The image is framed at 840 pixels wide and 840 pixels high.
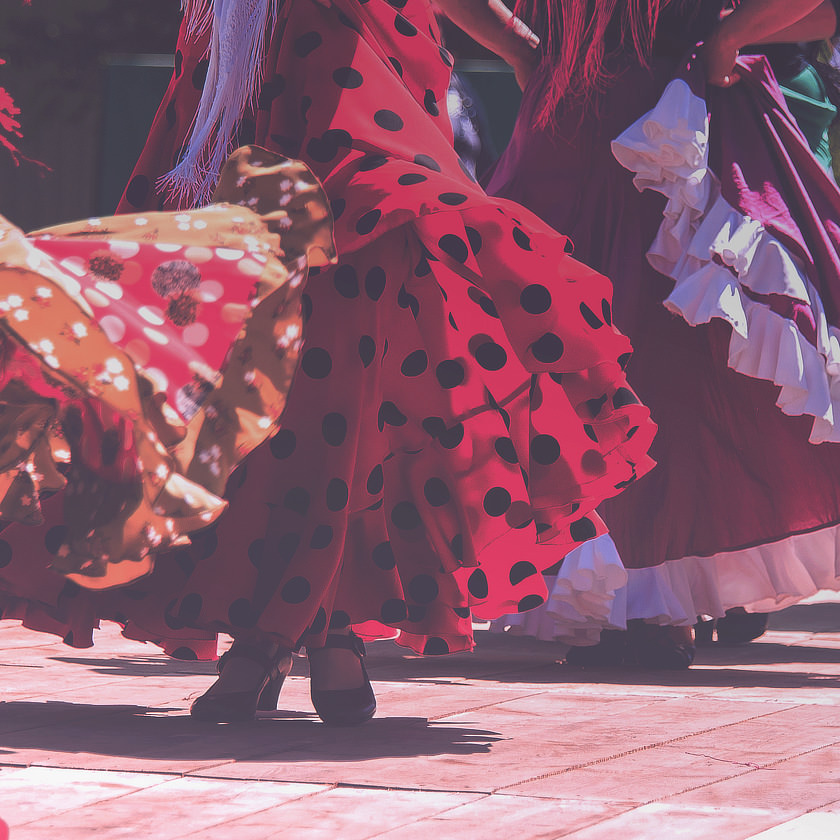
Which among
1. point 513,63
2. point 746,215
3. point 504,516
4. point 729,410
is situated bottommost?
point 504,516

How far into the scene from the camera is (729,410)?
357 cm

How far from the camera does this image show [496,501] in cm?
266

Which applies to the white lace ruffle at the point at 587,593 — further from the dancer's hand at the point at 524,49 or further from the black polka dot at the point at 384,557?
the dancer's hand at the point at 524,49

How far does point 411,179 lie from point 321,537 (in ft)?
2.07

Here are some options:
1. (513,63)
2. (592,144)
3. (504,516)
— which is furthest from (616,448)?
(513,63)

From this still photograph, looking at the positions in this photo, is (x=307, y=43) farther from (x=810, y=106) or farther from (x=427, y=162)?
(x=810, y=106)

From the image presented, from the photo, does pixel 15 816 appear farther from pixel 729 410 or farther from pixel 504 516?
pixel 729 410

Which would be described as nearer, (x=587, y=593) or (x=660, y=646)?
(x=587, y=593)

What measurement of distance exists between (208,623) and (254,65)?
1023 mm

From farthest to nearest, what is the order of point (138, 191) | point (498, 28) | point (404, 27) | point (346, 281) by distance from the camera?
point (498, 28), point (138, 191), point (404, 27), point (346, 281)

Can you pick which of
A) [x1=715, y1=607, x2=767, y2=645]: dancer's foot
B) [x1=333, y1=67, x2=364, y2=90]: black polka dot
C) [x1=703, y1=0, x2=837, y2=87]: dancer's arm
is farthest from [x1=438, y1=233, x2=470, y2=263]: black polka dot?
[x1=715, y1=607, x2=767, y2=645]: dancer's foot

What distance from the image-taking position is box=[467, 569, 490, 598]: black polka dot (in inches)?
107

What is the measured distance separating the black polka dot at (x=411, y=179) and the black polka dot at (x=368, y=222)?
0.07 metres

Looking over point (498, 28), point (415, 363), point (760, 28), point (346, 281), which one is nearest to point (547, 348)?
point (415, 363)
